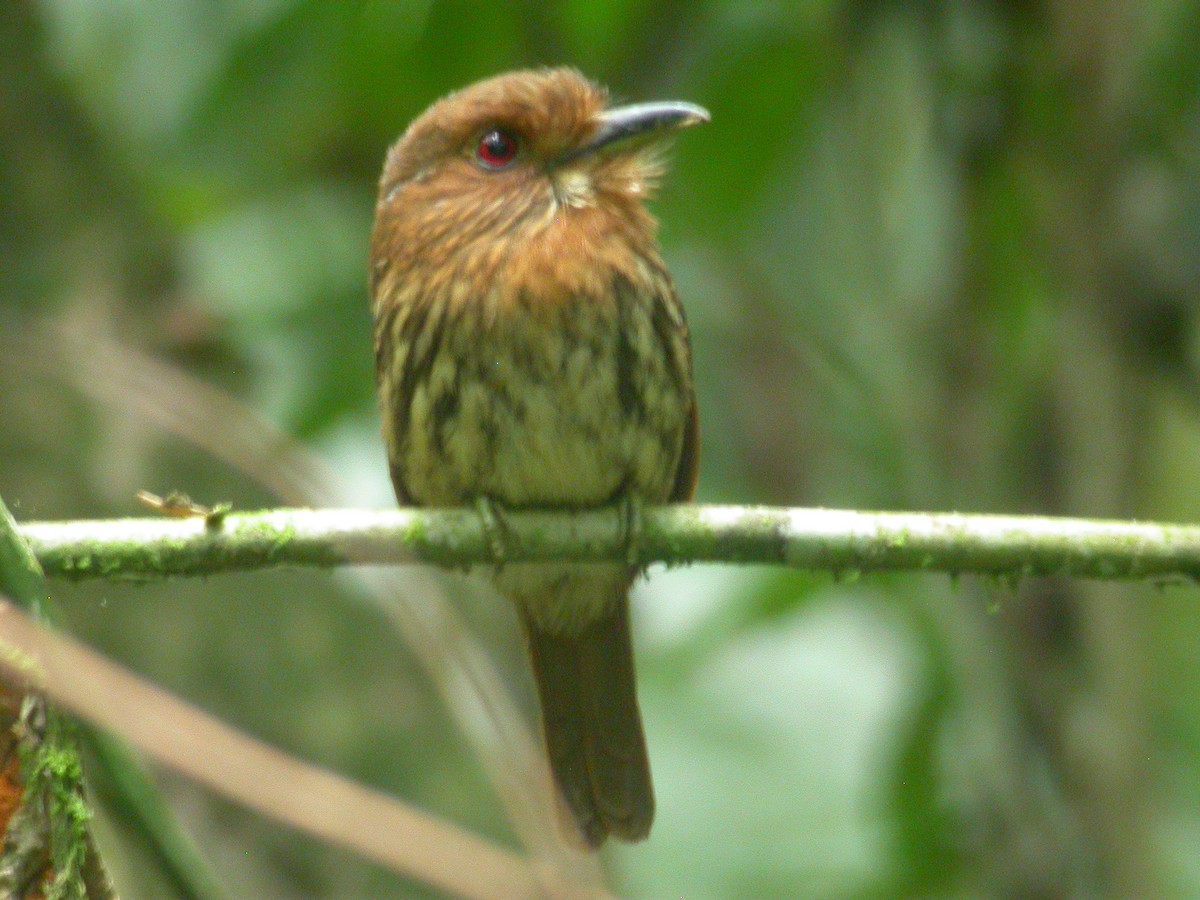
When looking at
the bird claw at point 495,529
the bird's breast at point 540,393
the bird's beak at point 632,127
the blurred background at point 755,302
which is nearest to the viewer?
the bird claw at point 495,529

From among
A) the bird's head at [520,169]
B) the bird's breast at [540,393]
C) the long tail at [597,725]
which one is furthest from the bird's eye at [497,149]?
the long tail at [597,725]

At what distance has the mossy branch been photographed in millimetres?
1669

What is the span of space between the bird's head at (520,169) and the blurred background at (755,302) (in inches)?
20.1

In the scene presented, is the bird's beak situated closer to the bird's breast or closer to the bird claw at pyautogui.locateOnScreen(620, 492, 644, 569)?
the bird's breast

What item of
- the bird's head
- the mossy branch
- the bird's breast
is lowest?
the mossy branch

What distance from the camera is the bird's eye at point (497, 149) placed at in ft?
8.37

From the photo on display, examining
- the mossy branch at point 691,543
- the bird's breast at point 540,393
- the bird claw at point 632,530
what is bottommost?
Result: the mossy branch at point 691,543

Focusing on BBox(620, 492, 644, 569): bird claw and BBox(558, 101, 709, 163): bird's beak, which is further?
BBox(558, 101, 709, 163): bird's beak

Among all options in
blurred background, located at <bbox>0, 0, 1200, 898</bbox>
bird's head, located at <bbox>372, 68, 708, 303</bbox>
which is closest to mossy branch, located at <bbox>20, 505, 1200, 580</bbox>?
bird's head, located at <bbox>372, 68, 708, 303</bbox>

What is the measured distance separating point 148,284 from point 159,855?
8.54 ft

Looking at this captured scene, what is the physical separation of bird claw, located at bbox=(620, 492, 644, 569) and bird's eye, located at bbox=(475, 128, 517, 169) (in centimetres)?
62

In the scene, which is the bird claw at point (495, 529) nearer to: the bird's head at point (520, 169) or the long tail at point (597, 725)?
the bird's head at point (520, 169)

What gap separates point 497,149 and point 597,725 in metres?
0.87

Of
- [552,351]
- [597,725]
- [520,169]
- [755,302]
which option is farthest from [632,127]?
[755,302]
